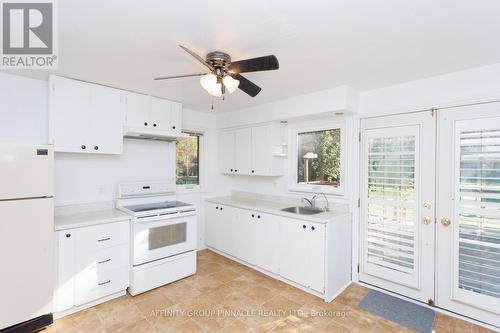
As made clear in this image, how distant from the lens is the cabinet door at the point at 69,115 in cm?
263

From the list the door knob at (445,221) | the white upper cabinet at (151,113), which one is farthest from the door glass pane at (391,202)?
the white upper cabinet at (151,113)

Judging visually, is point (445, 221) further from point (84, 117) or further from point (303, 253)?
point (84, 117)

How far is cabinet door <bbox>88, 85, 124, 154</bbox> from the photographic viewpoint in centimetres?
288

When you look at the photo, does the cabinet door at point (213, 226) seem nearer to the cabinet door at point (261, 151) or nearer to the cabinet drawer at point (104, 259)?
the cabinet door at point (261, 151)

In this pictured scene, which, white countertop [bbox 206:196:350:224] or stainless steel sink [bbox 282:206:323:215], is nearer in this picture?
white countertop [bbox 206:196:350:224]

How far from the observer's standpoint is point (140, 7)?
1495 mm

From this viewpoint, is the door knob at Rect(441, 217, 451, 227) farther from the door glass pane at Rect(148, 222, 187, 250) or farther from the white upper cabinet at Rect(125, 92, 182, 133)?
the white upper cabinet at Rect(125, 92, 182, 133)

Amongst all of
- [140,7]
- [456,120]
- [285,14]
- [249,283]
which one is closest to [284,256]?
[249,283]

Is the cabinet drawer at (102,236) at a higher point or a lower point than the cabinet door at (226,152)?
lower

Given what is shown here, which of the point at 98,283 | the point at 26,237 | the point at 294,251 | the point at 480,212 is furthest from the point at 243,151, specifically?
the point at 480,212

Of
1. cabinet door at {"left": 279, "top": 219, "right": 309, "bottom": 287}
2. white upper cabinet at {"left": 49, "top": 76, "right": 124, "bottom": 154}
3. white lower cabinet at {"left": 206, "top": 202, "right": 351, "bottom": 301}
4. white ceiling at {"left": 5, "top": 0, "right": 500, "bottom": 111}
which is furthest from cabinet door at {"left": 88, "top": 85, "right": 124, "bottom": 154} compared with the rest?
cabinet door at {"left": 279, "top": 219, "right": 309, "bottom": 287}

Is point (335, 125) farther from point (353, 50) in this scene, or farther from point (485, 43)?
point (485, 43)

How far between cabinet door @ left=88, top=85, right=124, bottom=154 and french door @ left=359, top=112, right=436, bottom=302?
3050 mm

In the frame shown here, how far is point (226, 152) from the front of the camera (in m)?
4.43
